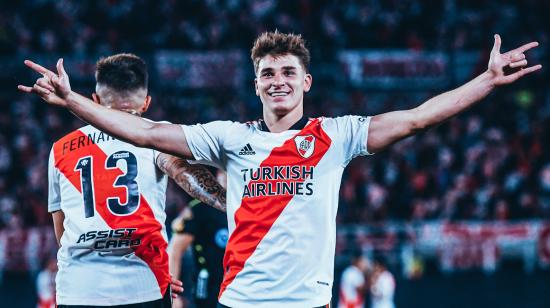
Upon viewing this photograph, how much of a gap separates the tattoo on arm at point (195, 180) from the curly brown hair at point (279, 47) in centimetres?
74

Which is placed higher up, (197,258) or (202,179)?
(202,179)

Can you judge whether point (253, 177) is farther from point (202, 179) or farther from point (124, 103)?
point (124, 103)

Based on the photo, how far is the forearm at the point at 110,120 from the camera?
407 cm

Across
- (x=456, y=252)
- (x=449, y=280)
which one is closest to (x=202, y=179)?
(x=449, y=280)

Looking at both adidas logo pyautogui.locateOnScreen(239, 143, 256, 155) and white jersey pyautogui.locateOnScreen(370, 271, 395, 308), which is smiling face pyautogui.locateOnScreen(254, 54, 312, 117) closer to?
adidas logo pyautogui.locateOnScreen(239, 143, 256, 155)

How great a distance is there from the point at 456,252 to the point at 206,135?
12932 millimetres

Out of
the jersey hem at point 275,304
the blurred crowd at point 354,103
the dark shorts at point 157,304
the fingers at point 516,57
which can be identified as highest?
the blurred crowd at point 354,103

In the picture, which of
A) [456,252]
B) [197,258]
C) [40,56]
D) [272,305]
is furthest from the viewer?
[40,56]

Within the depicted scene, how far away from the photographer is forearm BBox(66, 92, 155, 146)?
407 centimetres

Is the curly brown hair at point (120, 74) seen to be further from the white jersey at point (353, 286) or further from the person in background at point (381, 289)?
the white jersey at point (353, 286)

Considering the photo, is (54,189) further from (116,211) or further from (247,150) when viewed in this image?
(247,150)

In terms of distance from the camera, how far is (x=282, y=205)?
421 cm

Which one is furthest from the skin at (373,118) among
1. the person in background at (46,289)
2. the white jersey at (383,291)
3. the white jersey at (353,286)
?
the person in background at (46,289)

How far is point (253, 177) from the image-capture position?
428 cm
